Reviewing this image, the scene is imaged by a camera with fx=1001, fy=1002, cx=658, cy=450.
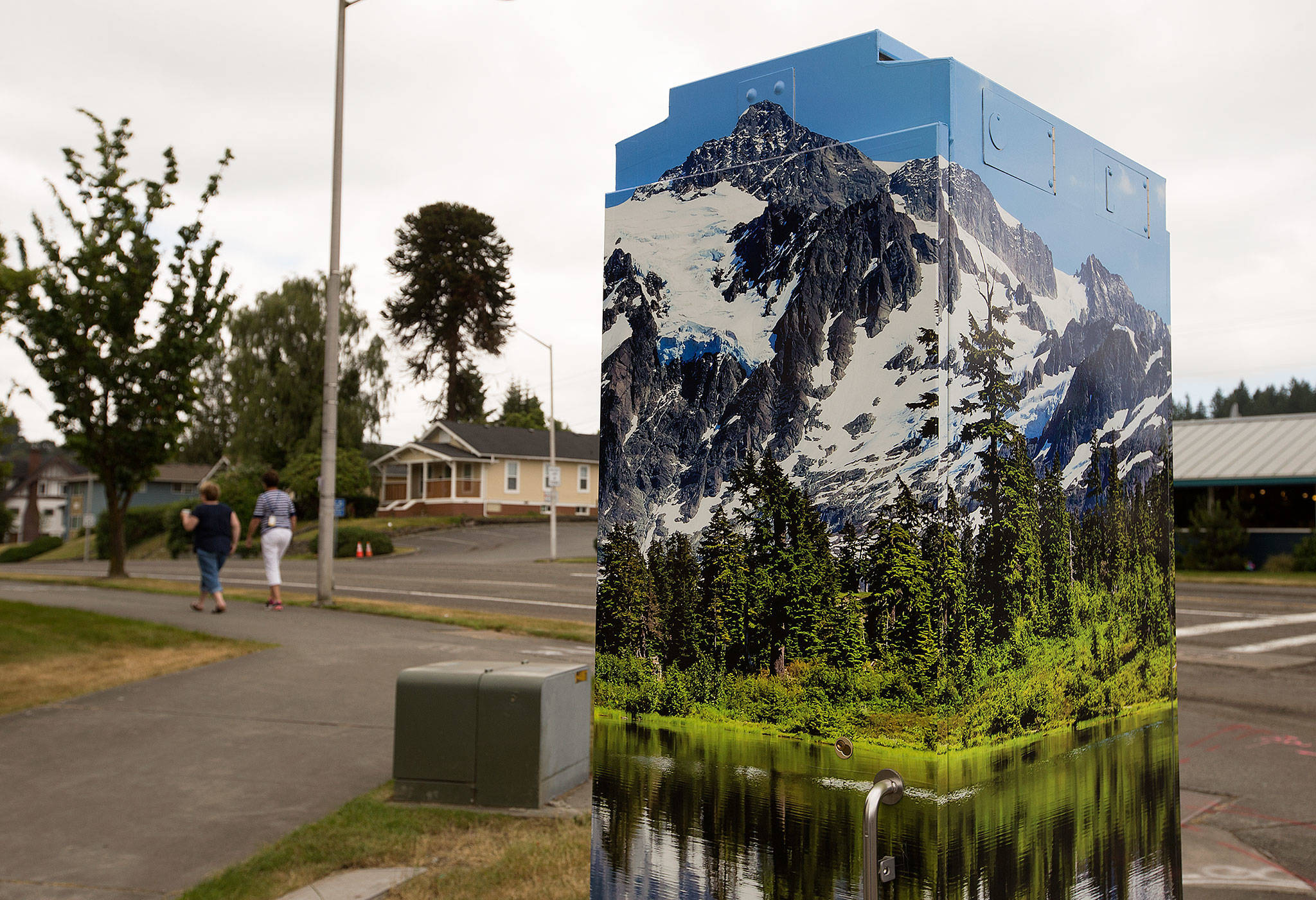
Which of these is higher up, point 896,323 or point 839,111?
point 839,111

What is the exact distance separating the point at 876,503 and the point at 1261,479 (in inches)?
1274

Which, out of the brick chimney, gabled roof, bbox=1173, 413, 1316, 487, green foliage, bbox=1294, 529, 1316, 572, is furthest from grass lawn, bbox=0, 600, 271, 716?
the brick chimney

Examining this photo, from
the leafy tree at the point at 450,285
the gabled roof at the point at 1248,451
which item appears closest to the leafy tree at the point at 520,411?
the leafy tree at the point at 450,285

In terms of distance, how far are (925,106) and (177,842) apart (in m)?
5.05

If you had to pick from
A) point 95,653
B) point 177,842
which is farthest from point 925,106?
point 95,653

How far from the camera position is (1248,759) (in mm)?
7035

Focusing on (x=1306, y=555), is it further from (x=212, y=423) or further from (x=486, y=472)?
(x=212, y=423)

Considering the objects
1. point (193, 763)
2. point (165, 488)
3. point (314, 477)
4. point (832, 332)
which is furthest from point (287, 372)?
point (832, 332)

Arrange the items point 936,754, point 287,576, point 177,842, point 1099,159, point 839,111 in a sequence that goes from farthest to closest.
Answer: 1. point 287,576
2. point 177,842
3. point 1099,159
4. point 839,111
5. point 936,754

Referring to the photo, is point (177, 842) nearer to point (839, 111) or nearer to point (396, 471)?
point (839, 111)

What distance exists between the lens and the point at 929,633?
1886 mm

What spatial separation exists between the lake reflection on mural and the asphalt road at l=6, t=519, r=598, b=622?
37.7ft

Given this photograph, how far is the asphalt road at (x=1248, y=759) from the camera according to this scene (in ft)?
16.0

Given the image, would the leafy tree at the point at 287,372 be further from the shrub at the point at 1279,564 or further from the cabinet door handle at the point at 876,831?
the cabinet door handle at the point at 876,831
